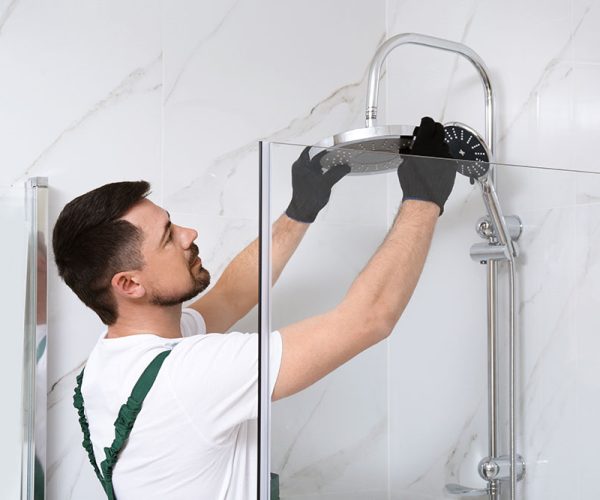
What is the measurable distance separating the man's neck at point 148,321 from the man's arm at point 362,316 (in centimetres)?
47

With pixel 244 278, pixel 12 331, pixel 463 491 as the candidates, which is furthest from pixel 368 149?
pixel 12 331

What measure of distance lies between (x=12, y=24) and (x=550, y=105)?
3.30 feet

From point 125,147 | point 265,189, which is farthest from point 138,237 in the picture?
point 265,189

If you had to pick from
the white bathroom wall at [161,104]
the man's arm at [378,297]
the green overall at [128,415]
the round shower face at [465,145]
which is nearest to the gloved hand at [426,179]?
the man's arm at [378,297]

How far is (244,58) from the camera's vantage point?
1.86 metres

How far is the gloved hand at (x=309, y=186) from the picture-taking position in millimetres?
1067

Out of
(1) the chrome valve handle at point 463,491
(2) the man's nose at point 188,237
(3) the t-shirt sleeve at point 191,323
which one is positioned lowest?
(1) the chrome valve handle at point 463,491

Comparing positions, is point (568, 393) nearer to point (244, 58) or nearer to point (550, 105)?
point (550, 105)

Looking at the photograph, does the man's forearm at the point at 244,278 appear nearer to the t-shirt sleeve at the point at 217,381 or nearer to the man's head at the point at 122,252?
the man's head at the point at 122,252

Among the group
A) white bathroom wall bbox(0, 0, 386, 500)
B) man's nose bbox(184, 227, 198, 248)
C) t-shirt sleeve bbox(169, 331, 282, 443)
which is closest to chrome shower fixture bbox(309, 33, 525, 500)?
t-shirt sleeve bbox(169, 331, 282, 443)

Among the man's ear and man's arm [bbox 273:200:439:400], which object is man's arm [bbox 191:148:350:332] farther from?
the man's ear

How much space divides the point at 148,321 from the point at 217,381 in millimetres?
310

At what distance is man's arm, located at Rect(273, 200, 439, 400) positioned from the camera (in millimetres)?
1065

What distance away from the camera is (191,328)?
1.64 metres
